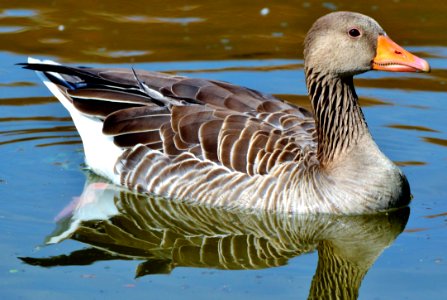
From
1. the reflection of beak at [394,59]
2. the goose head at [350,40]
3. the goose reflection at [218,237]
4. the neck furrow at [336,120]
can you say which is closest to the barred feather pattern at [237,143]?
the neck furrow at [336,120]

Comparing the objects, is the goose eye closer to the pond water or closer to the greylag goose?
the greylag goose

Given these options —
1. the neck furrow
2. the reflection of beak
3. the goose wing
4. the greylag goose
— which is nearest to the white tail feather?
the greylag goose

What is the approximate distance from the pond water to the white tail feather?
21 cm

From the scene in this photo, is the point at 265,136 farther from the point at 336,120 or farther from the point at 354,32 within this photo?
the point at 354,32

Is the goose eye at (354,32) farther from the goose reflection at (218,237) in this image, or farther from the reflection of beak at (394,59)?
the goose reflection at (218,237)

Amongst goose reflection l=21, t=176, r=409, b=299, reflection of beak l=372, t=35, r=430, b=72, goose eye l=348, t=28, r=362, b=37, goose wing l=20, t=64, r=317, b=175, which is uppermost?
goose eye l=348, t=28, r=362, b=37

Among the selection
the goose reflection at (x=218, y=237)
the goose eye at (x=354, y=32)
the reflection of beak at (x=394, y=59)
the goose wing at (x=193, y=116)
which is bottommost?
the goose reflection at (x=218, y=237)

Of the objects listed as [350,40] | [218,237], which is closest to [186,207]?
[218,237]

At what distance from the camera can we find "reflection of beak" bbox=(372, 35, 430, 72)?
1058cm

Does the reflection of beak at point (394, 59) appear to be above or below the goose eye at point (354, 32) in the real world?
below

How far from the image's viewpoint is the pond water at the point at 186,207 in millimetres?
9648

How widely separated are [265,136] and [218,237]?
121 centimetres

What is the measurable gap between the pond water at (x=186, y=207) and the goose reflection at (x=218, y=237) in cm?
2

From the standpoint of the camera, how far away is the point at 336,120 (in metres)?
11.2
